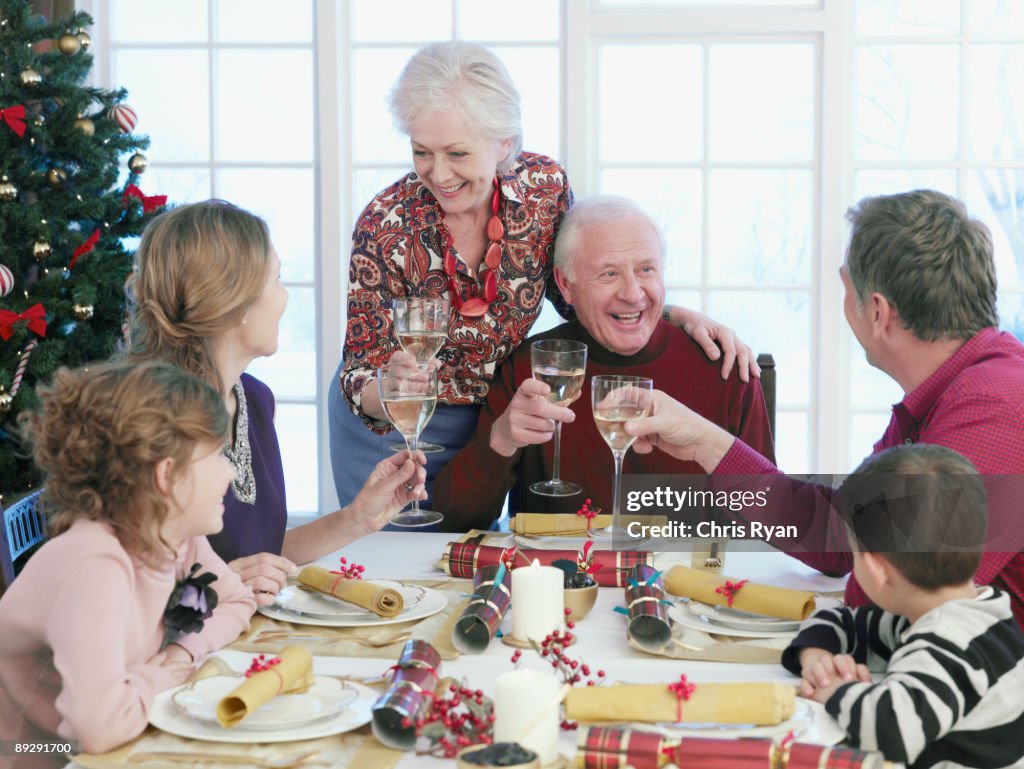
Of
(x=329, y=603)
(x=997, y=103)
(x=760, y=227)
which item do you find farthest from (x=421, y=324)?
(x=997, y=103)

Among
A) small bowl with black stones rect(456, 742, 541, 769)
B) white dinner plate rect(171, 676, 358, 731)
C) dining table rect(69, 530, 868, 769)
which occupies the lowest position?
dining table rect(69, 530, 868, 769)

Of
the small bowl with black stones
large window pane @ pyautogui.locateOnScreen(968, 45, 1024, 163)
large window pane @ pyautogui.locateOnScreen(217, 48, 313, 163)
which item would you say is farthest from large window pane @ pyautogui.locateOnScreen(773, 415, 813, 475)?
the small bowl with black stones

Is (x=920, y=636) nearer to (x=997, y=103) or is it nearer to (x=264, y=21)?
(x=997, y=103)

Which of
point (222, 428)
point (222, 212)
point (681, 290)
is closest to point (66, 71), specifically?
point (222, 212)

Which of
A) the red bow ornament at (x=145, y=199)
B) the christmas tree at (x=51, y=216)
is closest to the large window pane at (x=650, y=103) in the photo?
the red bow ornament at (x=145, y=199)

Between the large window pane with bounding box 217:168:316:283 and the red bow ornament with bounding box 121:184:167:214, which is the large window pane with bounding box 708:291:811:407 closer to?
the large window pane with bounding box 217:168:316:283

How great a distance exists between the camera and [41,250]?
11.3 feet

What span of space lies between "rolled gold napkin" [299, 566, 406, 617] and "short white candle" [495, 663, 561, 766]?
1.64 ft

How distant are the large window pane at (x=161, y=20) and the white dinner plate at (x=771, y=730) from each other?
12.6 feet

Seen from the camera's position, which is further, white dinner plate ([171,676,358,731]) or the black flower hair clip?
the black flower hair clip

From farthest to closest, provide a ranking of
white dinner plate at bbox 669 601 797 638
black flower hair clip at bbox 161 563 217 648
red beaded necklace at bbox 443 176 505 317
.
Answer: red beaded necklace at bbox 443 176 505 317, white dinner plate at bbox 669 601 797 638, black flower hair clip at bbox 161 563 217 648

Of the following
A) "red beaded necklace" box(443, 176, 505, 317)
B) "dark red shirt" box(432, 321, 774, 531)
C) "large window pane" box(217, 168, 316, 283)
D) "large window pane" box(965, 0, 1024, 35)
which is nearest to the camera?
"dark red shirt" box(432, 321, 774, 531)

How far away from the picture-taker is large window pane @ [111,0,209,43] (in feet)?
14.4

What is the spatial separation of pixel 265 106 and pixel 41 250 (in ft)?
4.02
